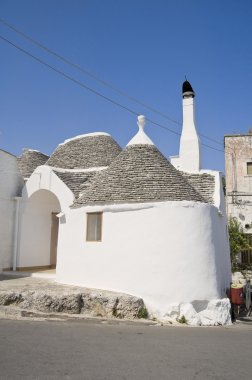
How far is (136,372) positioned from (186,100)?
12.3 meters

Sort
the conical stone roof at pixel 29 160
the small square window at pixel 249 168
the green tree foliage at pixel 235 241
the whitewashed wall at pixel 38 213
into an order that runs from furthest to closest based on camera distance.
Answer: the small square window at pixel 249 168
the green tree foliage at pixel 235 241
the conical stone roof at pixel 29 160
the whitewashed wall at pixel 38 213

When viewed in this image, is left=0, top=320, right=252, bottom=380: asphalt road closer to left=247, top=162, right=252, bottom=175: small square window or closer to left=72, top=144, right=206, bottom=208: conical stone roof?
left=72, top=144, right=206, bottom=208: conical stone roof

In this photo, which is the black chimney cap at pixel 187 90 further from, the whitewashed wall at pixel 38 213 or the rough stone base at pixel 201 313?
the rough stone base at pixel 201 313

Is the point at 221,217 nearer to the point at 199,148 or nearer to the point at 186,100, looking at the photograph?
the point at 199,148

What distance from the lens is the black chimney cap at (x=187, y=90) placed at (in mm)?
15109

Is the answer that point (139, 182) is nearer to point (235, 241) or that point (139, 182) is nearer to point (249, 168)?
point (235, 241)

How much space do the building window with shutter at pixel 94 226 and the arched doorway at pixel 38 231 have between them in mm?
3548

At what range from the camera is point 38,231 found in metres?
13.9

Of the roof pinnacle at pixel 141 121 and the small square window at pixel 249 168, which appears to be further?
the small square window at pixel 249 168

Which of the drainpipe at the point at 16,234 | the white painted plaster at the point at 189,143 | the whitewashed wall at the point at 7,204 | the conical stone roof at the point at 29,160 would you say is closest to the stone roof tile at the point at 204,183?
the white painted plaster at the point at 189,143

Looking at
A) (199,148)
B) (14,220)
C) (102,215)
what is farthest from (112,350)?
(199,148)

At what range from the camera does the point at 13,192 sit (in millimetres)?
13438

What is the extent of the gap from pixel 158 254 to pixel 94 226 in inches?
91.9

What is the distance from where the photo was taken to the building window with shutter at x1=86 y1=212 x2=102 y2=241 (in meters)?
10.5
